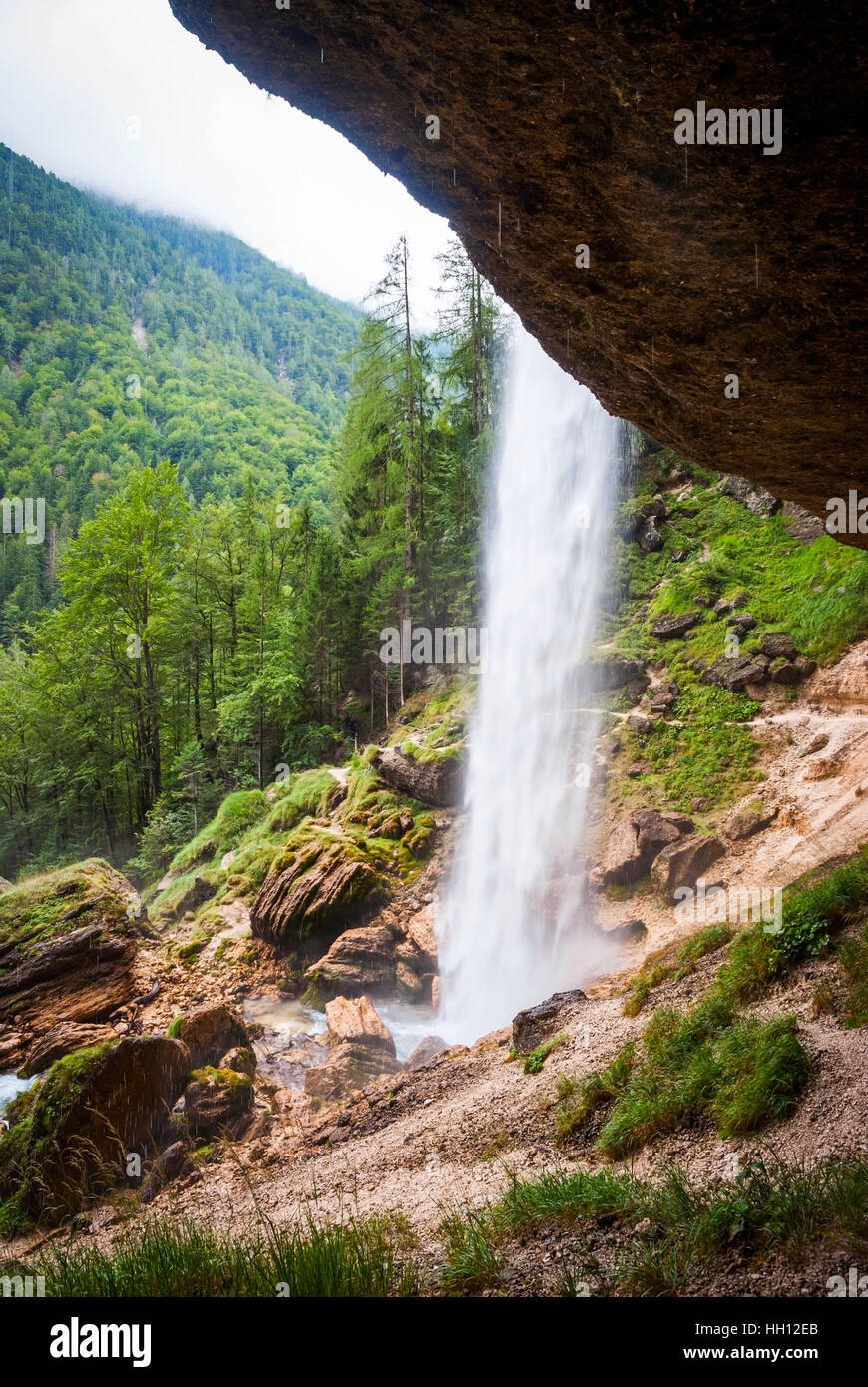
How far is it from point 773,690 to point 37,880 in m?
15.7

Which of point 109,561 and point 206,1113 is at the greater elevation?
point 109,561

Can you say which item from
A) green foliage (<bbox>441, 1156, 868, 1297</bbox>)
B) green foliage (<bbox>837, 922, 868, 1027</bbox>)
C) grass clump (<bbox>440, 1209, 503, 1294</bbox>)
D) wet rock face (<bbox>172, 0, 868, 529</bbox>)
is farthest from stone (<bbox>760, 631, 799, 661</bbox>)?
grass clump (<bbox>440, 1209, 503, 1294</bbox>)

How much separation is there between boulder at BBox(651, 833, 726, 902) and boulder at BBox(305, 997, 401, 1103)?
17.3 feet

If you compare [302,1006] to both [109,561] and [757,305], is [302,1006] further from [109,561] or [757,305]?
[109,561]

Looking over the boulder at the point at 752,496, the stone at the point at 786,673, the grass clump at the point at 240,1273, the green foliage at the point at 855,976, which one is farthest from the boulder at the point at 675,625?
the grass clump at the point at 240,1273

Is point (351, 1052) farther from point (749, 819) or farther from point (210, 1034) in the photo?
point (749, 819)

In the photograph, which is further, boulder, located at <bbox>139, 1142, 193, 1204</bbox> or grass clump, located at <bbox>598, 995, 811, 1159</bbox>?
boulder, located at <bbox>139, 1142, 193, 1204</bbox>

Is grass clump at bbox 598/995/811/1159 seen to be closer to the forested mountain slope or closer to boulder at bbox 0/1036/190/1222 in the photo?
boulder at bbox 0/1036/190/1222

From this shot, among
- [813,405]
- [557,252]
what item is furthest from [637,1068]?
[557,252]

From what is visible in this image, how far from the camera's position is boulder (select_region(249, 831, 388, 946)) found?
1340cm

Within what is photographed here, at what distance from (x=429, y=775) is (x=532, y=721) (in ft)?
9.33

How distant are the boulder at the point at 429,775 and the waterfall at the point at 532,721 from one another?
1.24 feet

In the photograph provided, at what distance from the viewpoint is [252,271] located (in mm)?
171750

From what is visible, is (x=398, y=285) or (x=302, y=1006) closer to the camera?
(x=302, y=1006)
